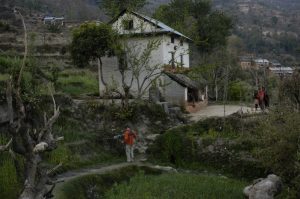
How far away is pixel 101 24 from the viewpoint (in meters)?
39.9

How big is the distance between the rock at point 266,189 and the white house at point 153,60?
2020cm

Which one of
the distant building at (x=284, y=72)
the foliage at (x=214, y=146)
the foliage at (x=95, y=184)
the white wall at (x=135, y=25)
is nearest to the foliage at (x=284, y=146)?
the foliage at (x=214, y=146)

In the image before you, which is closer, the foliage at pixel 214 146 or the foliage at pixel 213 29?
the foliage at pixel 214 146

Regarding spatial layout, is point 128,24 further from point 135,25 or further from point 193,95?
point 193,95

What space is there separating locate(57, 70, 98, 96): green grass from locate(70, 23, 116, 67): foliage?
137 inches

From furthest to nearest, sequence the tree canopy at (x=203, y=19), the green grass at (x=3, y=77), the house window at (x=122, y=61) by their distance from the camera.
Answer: the tree canopy at (x=203, y=19) < the house window at (x=122, y=61) < the green grass at (x=3, y=77)

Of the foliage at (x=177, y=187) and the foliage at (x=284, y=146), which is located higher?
the foliage at (x=284, y=146)

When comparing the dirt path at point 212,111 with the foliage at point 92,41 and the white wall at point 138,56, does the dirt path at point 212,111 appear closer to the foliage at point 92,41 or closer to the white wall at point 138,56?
the white wall at point 138,56

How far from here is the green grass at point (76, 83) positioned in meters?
43.4

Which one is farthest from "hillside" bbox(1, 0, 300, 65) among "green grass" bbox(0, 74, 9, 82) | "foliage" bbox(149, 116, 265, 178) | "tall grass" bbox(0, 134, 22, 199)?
"tall grass" bbox(0, 134, 22, 199)

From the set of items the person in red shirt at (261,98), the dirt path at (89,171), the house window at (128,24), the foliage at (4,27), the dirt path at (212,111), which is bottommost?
the dirt path at (89,171)

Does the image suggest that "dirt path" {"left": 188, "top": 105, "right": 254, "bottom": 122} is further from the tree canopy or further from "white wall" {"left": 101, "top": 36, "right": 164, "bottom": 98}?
the tree canopy

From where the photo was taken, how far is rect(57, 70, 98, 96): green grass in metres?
43.4

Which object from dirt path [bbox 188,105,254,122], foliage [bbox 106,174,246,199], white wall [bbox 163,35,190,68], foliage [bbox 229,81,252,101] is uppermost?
white wall [bbox 163,35,190,68]
